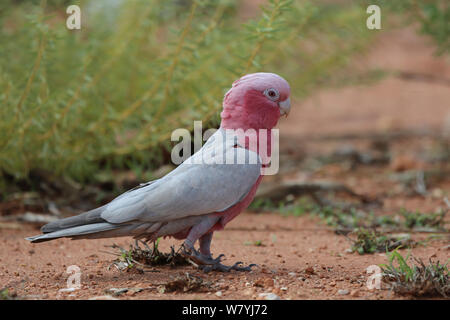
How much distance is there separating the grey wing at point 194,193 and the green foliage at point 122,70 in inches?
37.9

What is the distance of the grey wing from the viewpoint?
249 centimetres

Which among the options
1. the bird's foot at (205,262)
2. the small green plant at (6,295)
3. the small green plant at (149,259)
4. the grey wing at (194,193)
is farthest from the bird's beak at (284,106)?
the small green plant at (6,295)

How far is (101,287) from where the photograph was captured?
7.88 ft

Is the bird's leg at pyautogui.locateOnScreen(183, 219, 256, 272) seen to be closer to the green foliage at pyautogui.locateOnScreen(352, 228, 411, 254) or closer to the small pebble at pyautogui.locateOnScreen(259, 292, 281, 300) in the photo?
the small pebble at pyautogui.locateOnScreen(259, 292, 281, 300)

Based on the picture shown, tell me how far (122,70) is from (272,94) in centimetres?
241

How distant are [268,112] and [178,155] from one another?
1718 mm

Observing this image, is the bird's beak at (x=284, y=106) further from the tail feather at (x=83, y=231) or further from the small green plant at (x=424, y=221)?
the small green plant at (x=424, y=221)

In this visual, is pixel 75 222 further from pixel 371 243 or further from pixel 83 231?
pixel 371 243

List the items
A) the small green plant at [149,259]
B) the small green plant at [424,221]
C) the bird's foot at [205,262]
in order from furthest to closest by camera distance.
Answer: the small green plant at [424,221] < the small green plant at [149,259] < the bird's foot at [205,262]

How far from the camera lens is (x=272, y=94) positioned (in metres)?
2.65

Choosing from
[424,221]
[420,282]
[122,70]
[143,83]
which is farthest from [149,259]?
[122,70]

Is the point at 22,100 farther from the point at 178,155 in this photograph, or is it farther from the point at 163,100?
the point at 178,155

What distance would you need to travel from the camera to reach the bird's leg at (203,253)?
255 cm

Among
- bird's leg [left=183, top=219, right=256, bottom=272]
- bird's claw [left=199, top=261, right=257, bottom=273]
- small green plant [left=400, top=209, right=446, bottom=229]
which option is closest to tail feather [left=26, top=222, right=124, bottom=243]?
bird's leg [left=183, top=219, right=256, bottom=272]
